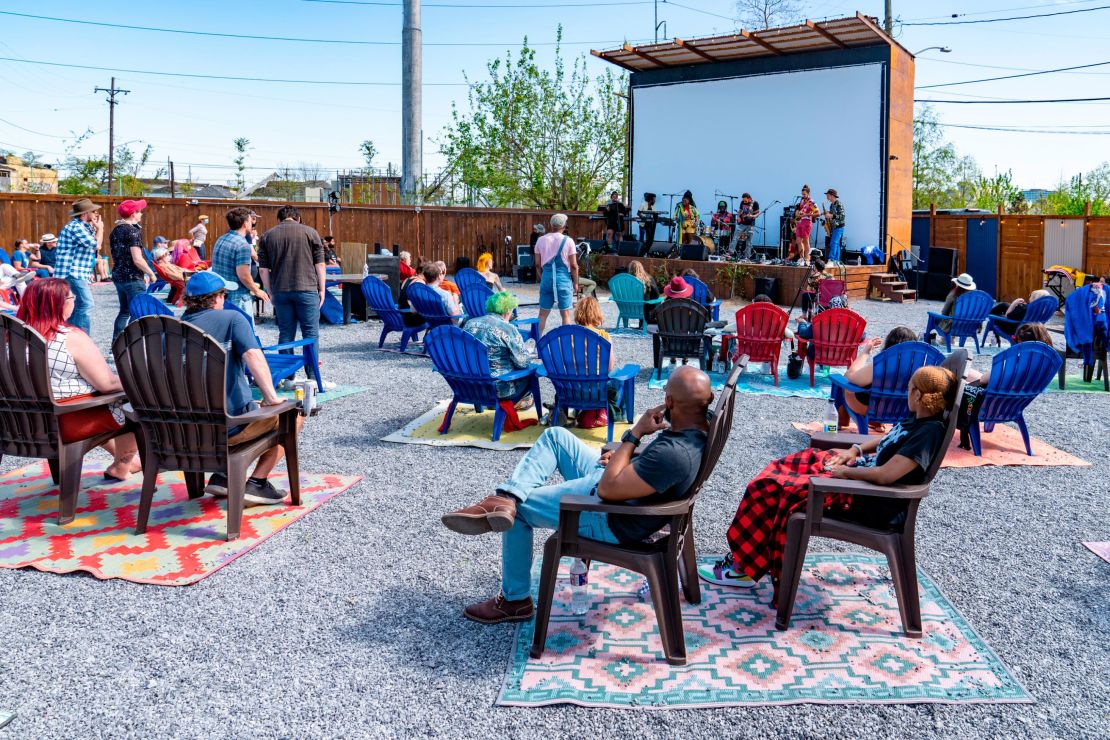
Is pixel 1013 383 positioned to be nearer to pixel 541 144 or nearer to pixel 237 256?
pixel 237 256

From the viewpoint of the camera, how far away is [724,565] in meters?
3.79

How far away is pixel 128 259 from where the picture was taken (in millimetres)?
8422

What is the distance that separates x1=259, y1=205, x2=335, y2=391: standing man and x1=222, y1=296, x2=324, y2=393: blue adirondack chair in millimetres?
177

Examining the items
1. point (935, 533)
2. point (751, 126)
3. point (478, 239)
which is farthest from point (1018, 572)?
point (478, 239)

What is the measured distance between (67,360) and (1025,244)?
1974cm

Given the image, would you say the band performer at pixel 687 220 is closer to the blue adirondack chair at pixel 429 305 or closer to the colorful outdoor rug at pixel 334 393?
the blue adirondack chair at pixel 429 305

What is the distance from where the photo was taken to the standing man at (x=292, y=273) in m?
7.32

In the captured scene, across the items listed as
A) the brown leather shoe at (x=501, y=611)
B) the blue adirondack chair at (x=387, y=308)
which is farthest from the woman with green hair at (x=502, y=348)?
the blue adirondack chair at (x=387, y=308)

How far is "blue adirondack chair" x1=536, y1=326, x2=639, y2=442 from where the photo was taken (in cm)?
616

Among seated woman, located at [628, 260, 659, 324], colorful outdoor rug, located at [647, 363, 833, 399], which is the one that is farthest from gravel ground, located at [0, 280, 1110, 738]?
seated woman, located at [628, 260, 659, 324]

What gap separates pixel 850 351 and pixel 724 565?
537 cm

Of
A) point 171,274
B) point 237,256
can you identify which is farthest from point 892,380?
point 171,274

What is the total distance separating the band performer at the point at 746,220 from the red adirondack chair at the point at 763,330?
11496 mm

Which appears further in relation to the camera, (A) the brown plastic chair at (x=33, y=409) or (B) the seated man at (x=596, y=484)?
(A) the brown plastic chair at (x=33, y=409)
